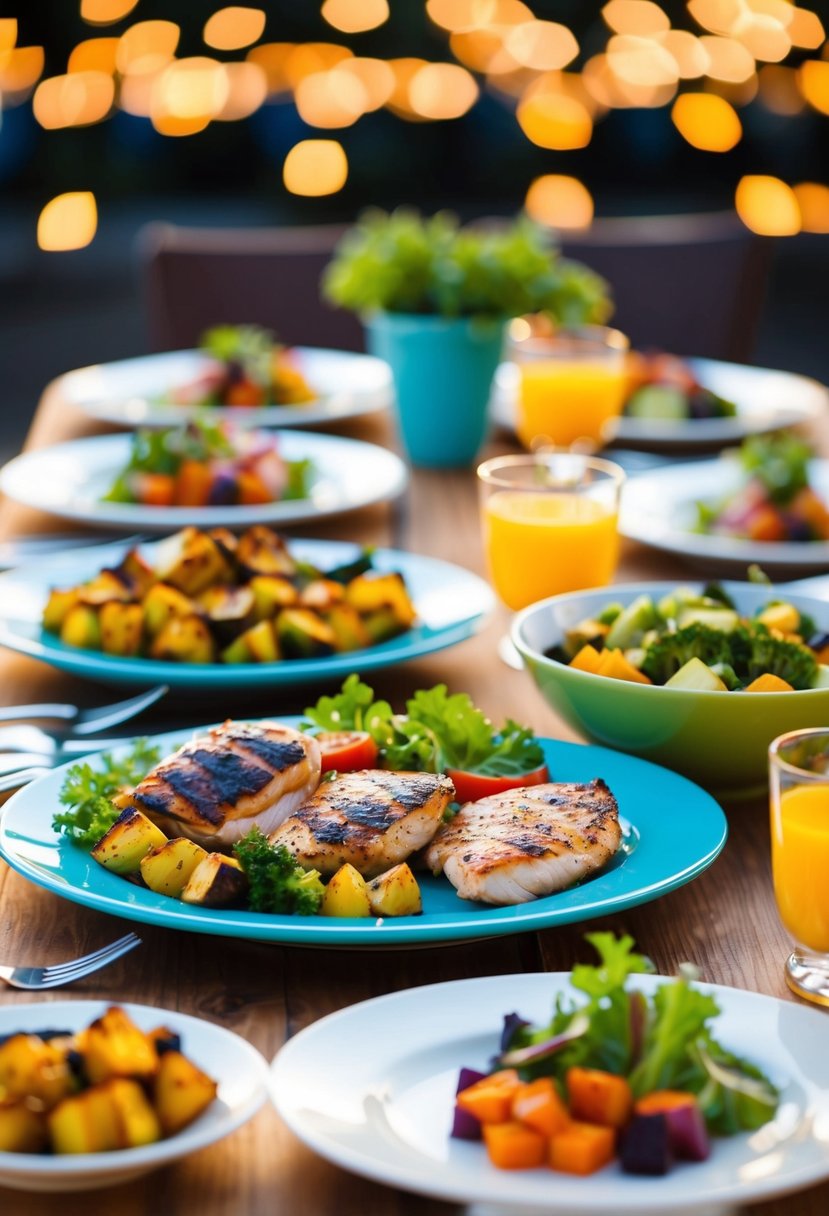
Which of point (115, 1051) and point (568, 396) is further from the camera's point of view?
point (568, 396)

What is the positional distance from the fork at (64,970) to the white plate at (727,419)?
5.80 ft

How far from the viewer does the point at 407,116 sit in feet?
33.3

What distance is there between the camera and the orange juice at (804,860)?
1065 millimetres

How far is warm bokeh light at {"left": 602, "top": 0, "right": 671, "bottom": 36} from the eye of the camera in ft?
32.9

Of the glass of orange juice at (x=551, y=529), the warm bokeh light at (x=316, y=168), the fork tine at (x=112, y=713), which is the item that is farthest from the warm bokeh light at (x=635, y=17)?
the fork tine at (x=112, y=713)

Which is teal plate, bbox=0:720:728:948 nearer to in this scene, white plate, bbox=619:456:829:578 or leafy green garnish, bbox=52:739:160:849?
leafy green garnish, bbox=52:739:160:849

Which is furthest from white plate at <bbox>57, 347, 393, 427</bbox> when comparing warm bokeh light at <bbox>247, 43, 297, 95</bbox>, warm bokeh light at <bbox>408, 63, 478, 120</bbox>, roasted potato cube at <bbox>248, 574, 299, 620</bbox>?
warm bokeh light at <bbox>247, 43, 297, 95</bbox>

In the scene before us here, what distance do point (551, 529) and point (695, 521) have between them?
454mm

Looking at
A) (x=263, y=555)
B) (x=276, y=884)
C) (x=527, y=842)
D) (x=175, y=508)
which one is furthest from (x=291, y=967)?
(x=175, y=508)

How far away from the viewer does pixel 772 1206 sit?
0.89m

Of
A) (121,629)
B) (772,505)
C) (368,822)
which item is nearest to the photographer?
(368,822)

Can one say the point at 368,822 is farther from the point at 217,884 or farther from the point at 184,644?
the point at 184,644

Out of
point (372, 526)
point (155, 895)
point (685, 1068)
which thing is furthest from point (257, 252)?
point (685, 1068)

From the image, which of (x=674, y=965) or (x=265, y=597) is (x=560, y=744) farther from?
(x=265, y=597)
